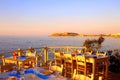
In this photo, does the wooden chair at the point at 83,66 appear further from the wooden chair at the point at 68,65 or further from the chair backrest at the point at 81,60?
the wooden chair at the point at 68,65

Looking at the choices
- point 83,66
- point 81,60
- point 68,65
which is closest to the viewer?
point 81,60

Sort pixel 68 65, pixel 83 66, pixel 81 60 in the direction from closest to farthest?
pixel 81 60, pixel 83 66, pixel 68 65

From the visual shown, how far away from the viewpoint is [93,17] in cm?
1895

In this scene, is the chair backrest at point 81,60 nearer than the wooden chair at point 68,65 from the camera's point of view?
Yes

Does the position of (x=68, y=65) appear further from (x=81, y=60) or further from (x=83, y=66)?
(x=81, y=60)

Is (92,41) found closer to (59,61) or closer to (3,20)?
(59,61)

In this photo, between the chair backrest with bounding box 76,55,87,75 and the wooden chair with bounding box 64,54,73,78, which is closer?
the chair backrest with bounding box 76,55,87,75

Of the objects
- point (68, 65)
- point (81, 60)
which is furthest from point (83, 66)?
point (68, 65)

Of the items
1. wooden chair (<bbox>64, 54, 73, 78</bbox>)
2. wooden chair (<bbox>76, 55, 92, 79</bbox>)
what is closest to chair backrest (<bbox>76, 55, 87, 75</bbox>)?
wooden chair (<bbox>76, 55, 92, 79</bbox>)

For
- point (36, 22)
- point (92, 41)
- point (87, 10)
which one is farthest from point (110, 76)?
point (36, 22)

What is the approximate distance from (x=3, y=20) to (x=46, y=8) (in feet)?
50.9

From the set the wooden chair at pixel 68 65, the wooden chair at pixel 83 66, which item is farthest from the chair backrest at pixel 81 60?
the wooden chair at pixel 68 65

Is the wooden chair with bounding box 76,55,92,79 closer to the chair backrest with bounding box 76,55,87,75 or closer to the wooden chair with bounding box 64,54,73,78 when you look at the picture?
the chair backrest with bounding box 76,55,87,75

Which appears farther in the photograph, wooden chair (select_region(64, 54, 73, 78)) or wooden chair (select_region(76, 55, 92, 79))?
wooden chair (select_region(64, 54, 73, 78))
